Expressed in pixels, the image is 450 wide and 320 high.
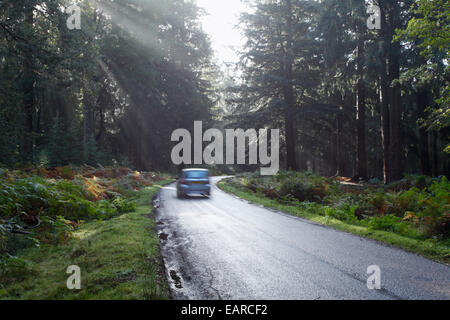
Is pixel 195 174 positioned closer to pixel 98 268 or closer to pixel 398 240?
pixel 398 240

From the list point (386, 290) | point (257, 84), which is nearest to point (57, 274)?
point (386, 290)

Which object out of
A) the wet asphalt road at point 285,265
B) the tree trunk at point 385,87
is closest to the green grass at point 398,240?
the wet asphalt road at point 285,265

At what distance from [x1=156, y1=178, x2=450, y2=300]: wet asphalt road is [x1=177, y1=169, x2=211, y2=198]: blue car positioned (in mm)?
8692

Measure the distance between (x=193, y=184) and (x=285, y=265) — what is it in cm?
1346

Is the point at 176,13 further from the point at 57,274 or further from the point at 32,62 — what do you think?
the point at 57,274

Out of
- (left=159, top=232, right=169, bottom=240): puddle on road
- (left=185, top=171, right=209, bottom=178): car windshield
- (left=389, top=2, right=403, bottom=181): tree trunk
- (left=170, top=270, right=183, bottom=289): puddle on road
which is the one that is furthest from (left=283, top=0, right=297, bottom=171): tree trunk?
(left=170, top=270, right=183, bottom=289): puddle on road

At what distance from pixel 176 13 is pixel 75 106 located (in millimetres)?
17253

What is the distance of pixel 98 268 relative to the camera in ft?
18.9

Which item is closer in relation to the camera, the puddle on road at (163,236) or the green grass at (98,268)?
the green grass at (98,268)

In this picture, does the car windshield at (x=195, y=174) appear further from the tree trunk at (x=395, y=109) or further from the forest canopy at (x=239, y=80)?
the tree trunk at (x=395, y=109)

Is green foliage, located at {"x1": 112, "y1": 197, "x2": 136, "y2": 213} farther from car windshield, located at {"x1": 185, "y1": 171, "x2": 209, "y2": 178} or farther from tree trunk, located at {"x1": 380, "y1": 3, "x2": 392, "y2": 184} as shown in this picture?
tree trunk, located at {"x1": 380, "y1": 3, "x2": 392, "y2": 184}

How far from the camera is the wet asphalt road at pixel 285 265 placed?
4.91 m

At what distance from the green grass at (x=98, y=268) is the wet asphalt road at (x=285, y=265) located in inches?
16.6

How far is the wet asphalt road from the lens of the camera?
4.91m
